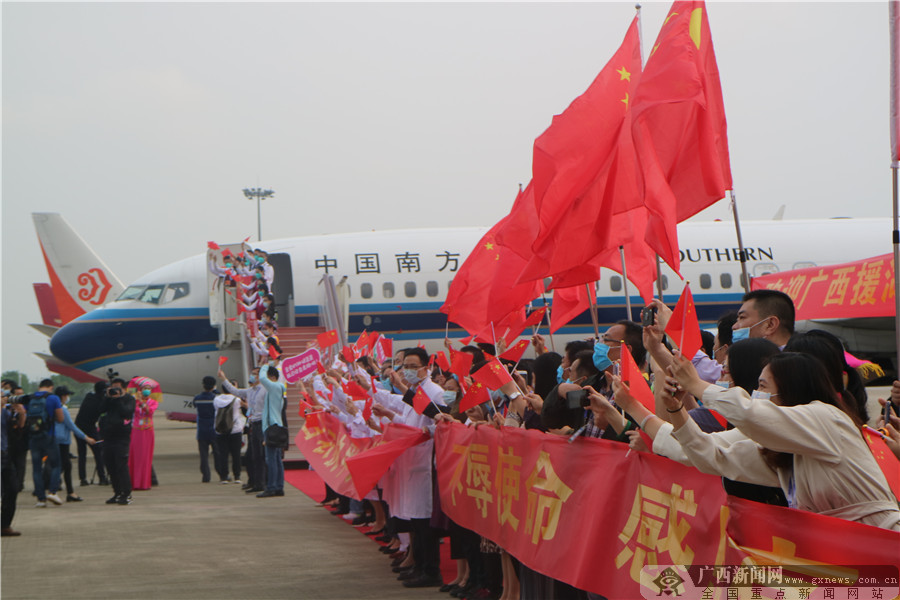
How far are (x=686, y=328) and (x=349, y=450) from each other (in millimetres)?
7171

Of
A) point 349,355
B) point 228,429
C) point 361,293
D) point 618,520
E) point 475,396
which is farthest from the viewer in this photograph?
point 361,293

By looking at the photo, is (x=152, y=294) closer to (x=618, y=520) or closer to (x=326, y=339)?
(x=326, y=339)

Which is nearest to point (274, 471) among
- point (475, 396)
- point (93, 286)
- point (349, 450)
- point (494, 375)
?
point (349, 450)

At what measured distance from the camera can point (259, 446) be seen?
48.7 ft

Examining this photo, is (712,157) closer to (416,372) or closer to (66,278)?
(416,372)

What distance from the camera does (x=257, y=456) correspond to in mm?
14797

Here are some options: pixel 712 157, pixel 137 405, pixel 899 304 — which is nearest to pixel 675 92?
pixel 712 157

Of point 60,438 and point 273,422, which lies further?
point 273,422

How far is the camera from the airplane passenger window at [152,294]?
19.8 meters

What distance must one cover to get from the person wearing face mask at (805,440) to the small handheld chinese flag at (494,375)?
2.82 meters

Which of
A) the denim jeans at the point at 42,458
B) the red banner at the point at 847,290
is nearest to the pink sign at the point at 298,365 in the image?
the denim jeans at the point at 42,458

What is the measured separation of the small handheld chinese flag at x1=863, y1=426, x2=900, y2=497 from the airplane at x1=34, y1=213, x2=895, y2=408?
1505 cm

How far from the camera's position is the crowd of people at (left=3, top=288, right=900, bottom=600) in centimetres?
329

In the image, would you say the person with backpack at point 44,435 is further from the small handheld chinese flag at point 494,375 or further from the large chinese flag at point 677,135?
the large chinese flag at point 677,135
